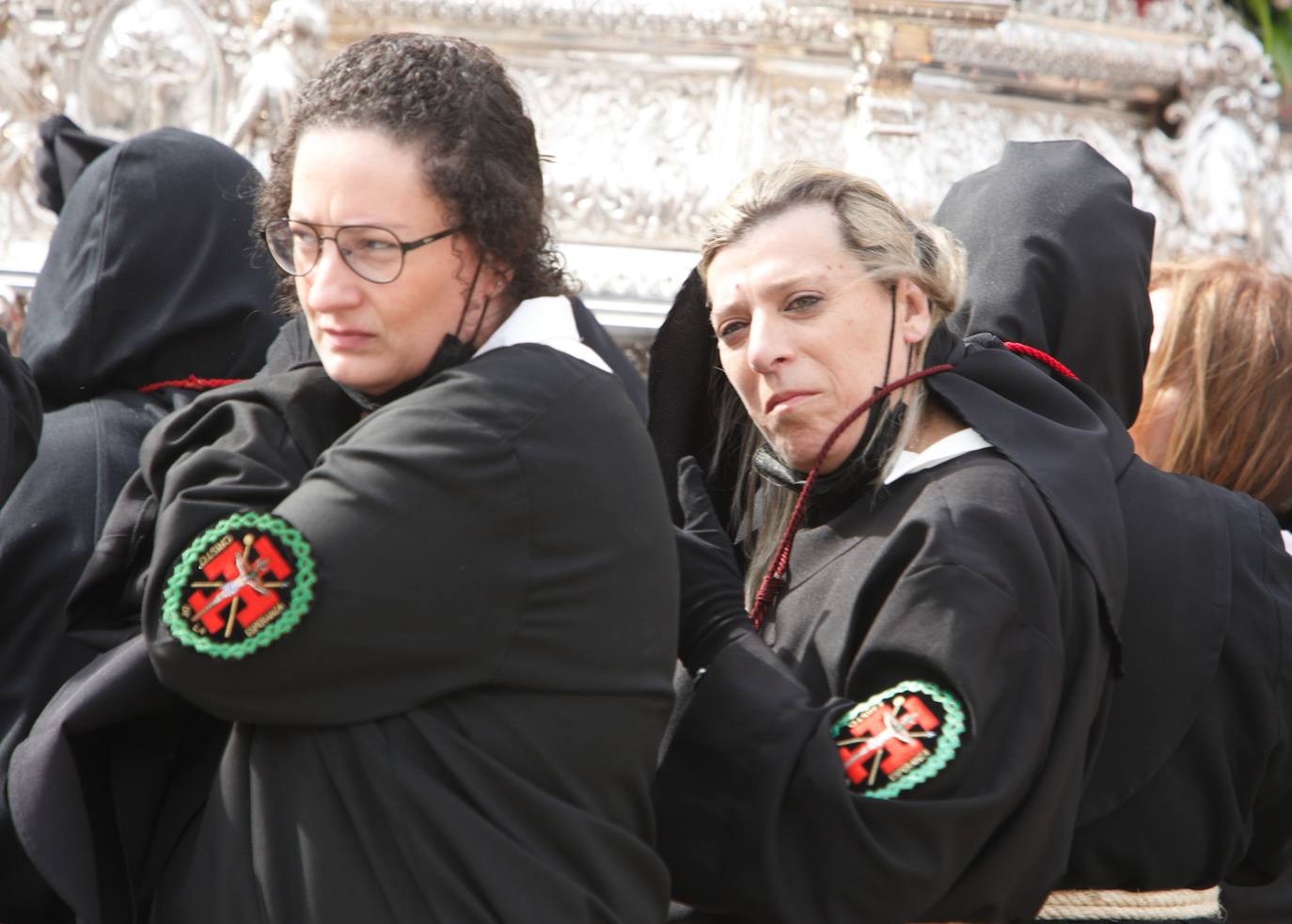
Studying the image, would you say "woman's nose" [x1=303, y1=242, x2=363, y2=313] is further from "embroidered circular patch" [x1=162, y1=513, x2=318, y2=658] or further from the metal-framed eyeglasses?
"embroidered circular patch" [x1=162, y1=513, x2=318, y2=658]

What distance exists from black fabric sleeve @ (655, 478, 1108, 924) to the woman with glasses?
152 millimetres

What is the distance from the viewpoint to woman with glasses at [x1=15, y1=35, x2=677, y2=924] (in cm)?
181

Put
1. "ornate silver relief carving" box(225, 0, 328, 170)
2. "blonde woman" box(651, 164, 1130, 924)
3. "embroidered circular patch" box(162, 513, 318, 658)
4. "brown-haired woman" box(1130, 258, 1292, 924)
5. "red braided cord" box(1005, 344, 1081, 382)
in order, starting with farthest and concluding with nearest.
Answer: "ornate silver relief carving" box(225, 0, 328, 170), "brown-haired woman" box(1130, 258, 1292, 924), "red braided cord" box(1005, 344, 1081, 382), "blonde woman" box(651, 164, 1130, 924), "embroidered circular patch" box(162, 513, 318, 658)

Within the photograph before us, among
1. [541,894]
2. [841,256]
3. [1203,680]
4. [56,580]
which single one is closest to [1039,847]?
[1203,680]

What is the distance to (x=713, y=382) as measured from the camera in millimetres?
2721

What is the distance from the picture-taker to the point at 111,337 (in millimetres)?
2773

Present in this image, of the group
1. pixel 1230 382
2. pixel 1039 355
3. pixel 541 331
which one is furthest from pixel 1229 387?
pixel 541 331

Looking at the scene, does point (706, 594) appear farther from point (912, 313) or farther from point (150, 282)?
point (150, 282)

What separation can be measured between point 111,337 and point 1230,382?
6.71 feet

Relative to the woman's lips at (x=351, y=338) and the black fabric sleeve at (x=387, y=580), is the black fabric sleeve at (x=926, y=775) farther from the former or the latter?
the woman's lips at (x=351, y=338)

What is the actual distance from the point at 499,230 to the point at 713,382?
79cm

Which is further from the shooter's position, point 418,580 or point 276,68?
point 276,68

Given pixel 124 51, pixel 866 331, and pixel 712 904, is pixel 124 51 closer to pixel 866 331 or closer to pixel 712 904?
pixel 866 331

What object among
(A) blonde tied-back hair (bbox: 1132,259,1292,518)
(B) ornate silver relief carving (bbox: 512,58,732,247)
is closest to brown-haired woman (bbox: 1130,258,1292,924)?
(A) blonde tied-back hair (bbox: 1132,259,1292,518)
